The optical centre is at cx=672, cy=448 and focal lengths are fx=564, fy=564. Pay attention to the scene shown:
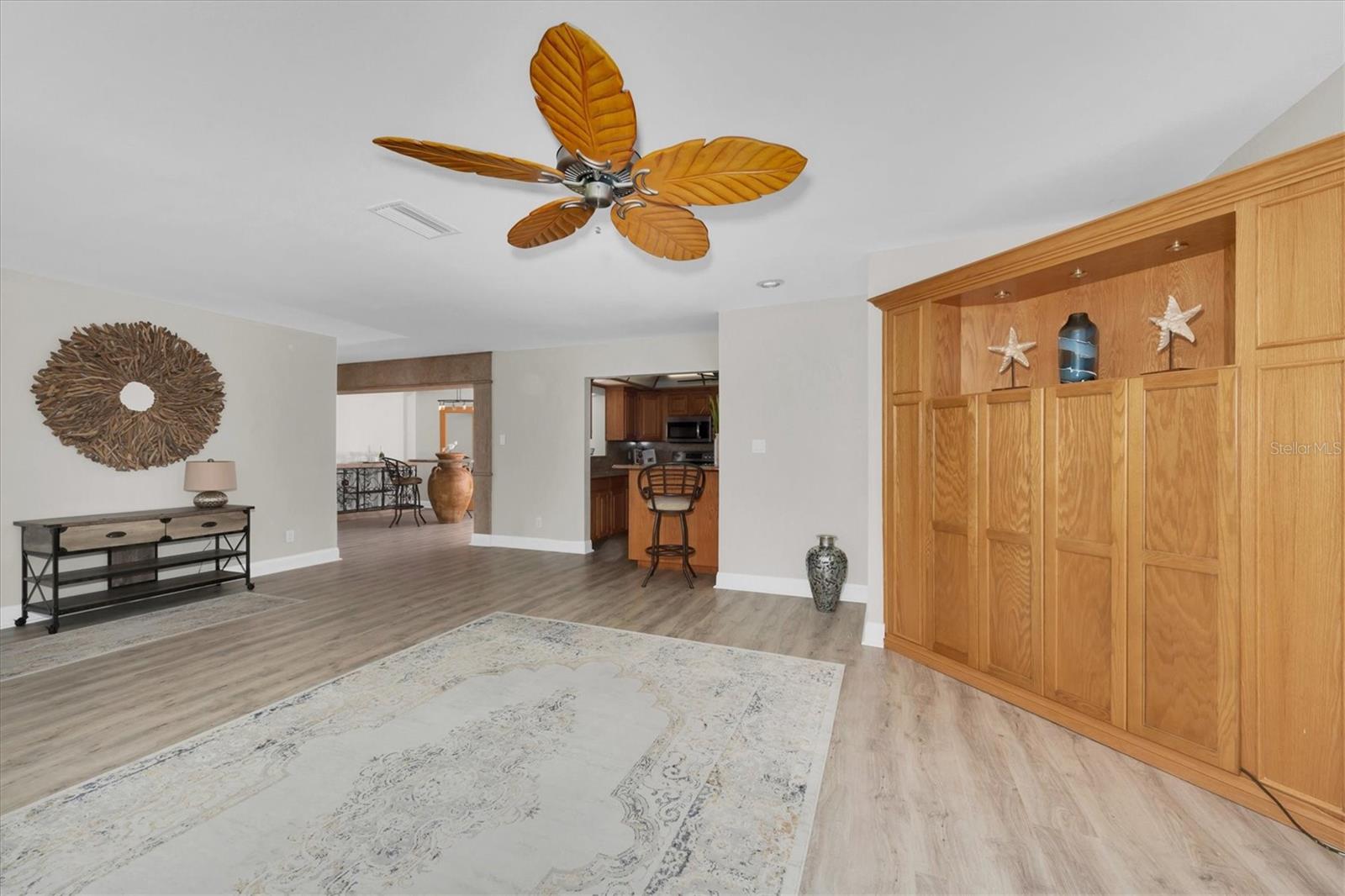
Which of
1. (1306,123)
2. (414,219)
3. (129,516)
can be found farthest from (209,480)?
(1306,123)

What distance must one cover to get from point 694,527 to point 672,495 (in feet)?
1.79

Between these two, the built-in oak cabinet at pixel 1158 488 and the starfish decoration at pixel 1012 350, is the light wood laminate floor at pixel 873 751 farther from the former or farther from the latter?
the starfish decoration at pixel 1012 350

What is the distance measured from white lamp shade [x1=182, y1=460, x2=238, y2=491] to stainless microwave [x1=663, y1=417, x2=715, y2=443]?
5246 mm

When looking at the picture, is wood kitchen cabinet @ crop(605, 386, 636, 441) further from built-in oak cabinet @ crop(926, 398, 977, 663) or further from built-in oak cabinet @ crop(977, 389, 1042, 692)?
built-in oak cabinet @ crop(977, 389, 1042, 692)

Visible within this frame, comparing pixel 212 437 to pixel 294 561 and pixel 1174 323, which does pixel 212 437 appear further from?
pixel 1174 323

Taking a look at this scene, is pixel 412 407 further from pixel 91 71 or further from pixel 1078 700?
pixel 1078 700

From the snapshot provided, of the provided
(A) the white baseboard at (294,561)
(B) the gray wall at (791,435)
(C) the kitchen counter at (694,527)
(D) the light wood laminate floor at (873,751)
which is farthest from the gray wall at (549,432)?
(D) the light wood laminate floor at (873,751)

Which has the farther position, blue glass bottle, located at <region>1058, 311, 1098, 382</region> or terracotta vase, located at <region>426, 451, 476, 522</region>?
terracotta vase, located at <region>426, 451, 476, 522</region>

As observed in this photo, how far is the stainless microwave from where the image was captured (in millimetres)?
8266

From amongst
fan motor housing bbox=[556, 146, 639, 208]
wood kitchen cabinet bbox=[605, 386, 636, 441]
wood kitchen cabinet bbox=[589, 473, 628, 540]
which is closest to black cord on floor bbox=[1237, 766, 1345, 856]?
fan motor housing bbox=[556, 146, 639, 208]

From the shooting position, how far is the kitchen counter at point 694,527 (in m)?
5.45

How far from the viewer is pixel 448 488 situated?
9.45 metres

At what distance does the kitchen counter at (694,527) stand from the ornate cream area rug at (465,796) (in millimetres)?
2534

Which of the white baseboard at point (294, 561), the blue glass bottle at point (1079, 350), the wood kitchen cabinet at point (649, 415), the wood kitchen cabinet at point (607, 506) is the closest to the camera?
the blue glass bottle at point (1079, 350)
